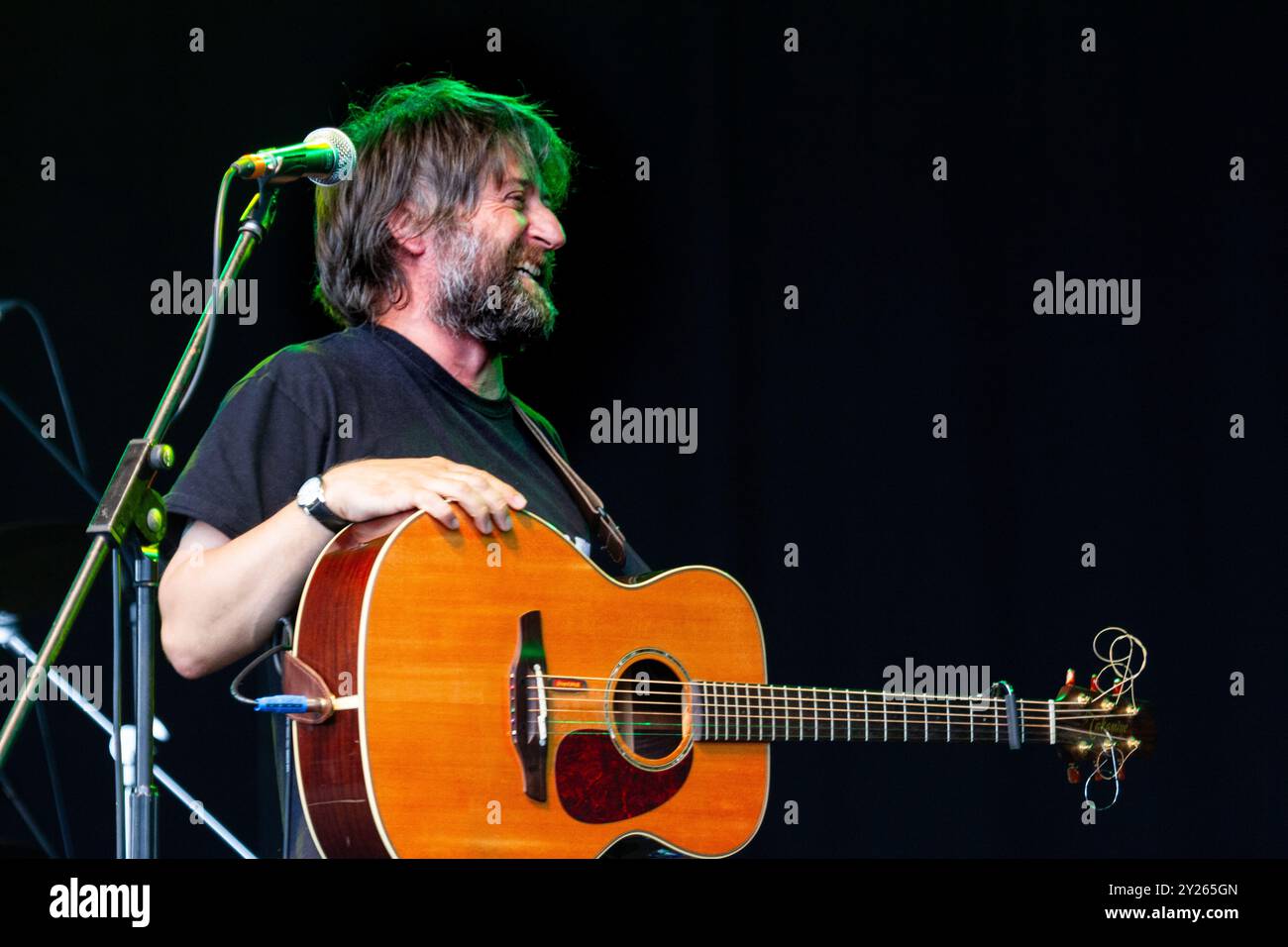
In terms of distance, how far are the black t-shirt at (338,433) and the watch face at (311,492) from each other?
0.13 m

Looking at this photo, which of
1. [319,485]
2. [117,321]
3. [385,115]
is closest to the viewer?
[319,485]

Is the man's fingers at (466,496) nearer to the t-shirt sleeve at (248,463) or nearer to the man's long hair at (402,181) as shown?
the t-shirt sleeve at (248,463)

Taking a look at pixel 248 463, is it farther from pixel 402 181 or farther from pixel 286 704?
pixel 402 181

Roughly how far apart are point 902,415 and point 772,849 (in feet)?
3.51

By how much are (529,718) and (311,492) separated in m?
0.44

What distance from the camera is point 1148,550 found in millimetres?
3410

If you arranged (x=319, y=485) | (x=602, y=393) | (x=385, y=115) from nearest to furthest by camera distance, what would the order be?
(x=319, y=485)
(x=385, y=115)
(x=602, y=393)

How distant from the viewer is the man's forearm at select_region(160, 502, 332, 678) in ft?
6.54

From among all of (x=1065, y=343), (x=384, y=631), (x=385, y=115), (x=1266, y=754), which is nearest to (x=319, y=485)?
(x=384, y=631)

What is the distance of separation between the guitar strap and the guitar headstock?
0.87 meters

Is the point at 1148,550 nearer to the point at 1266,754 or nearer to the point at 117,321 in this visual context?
the point at 1266,754

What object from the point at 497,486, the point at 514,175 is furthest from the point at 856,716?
the point at 514,175

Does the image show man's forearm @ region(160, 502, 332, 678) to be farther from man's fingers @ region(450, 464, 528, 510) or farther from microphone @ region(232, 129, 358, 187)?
microphone @ region(232, 129, 358, 187)
